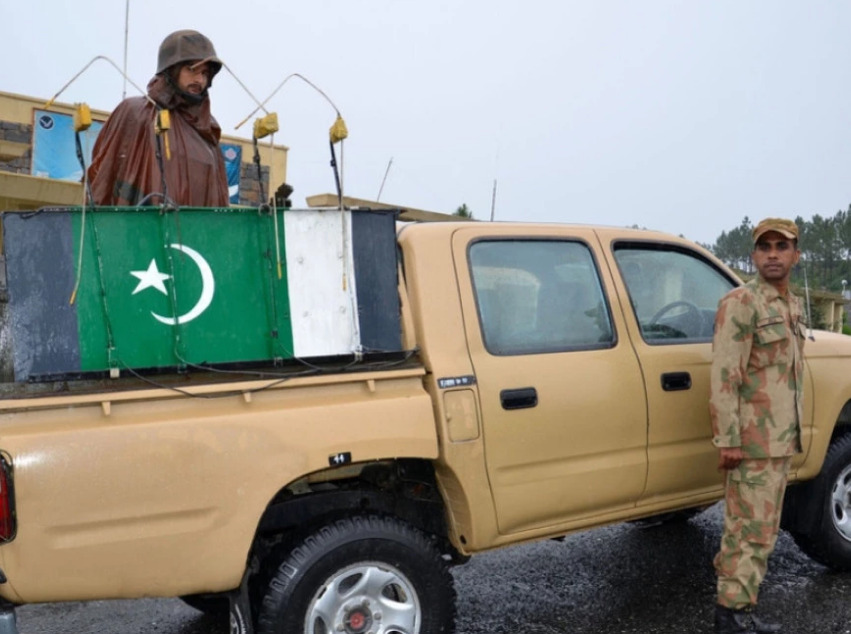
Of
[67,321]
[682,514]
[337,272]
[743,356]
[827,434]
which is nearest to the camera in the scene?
[67,321]

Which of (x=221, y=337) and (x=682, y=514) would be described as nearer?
(x=221, y=337)

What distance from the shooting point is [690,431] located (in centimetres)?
377

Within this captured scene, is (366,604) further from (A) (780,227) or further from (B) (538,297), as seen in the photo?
(A) (780,227)

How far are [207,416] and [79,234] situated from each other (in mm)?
724

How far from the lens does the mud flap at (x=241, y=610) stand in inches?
111

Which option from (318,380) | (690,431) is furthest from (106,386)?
(690,431)

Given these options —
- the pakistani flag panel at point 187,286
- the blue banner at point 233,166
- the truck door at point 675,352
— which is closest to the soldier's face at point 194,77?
the pakistani flag panel at point 187,286

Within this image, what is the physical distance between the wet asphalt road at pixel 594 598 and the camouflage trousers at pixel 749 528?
14.3 inches

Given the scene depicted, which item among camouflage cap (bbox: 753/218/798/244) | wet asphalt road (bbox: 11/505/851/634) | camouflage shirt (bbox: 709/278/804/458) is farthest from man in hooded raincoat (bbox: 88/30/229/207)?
camouflage cap (bbox: 753/218/798/244)

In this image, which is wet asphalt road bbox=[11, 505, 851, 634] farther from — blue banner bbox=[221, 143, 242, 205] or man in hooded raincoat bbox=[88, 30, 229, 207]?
blue banner bbox=[221, 143, 242, 205]

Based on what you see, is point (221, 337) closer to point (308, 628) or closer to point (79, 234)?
point (79, 234)

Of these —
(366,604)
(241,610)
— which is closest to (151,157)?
(241,610)

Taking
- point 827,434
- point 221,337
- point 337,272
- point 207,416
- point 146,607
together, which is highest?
point 337,272

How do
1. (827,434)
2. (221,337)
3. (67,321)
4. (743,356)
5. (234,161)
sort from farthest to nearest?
(234,161), (827,434), (743,356), (221,337), (67,321)
